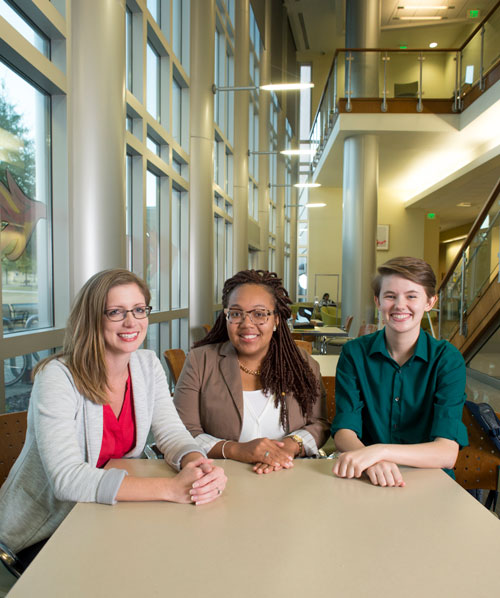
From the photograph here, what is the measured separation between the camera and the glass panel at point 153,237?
5.56m

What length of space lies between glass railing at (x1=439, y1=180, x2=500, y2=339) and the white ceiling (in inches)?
90.2

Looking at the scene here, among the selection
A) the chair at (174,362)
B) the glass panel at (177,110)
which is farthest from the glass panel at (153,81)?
the chair at (174,362)

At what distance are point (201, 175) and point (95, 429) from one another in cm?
555

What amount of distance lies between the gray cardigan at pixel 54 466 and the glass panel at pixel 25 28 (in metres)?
2.35

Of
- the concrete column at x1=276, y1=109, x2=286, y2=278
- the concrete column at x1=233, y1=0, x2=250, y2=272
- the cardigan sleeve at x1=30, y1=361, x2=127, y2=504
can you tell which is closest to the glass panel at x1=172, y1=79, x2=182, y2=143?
the concrete column at x1=233, y1=0, x2=250, y2=272

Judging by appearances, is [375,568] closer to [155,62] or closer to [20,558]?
[20,558]

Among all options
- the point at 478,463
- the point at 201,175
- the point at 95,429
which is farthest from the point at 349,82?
the point at 95,429

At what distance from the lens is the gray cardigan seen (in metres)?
1.27

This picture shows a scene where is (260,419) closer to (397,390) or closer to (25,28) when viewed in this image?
(397,390)

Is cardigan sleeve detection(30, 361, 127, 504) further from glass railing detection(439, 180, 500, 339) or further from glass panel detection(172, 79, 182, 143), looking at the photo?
glass panel detection(172, 79, 182, 143)

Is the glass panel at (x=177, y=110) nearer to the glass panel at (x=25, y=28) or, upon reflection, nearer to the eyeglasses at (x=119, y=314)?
the glass panel at (x=25, y=28)

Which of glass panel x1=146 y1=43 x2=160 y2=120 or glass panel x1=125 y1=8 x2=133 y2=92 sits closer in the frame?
glass panel x1=125 y1=8 x2=133 y2=92

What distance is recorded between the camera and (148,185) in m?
5.50

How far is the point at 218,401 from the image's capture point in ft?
6.39
